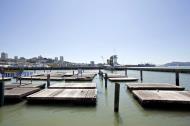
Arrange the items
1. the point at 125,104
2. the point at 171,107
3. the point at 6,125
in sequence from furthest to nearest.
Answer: the point at 125,104 → the point at 171,107 → the point at 6,125

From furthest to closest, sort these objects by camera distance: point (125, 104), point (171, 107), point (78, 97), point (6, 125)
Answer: point (125, 104) < point (78, 97) < point (171, 107) < point (6, 125)

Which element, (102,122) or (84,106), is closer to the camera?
(102,122)

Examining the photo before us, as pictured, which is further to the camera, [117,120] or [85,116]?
[85,116]

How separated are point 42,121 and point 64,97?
2.91 meters

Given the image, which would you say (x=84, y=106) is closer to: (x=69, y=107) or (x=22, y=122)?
(x=69, y=107)

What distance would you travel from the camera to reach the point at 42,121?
31.3 ft

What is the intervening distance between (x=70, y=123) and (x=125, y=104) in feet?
17.6

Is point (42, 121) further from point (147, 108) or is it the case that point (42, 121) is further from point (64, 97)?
point (147, 108)

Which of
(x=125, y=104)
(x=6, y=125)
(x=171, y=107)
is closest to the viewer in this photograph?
(x=6, y=125)

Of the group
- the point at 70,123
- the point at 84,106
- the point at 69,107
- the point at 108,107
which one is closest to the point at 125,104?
the point at 108,107

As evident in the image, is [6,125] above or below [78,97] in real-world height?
below

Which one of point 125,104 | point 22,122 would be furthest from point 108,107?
point 22,122

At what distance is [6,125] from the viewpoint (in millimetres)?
9133

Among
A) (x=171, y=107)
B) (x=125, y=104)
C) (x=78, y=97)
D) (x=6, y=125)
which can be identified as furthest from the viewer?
(x=125, y=104)
